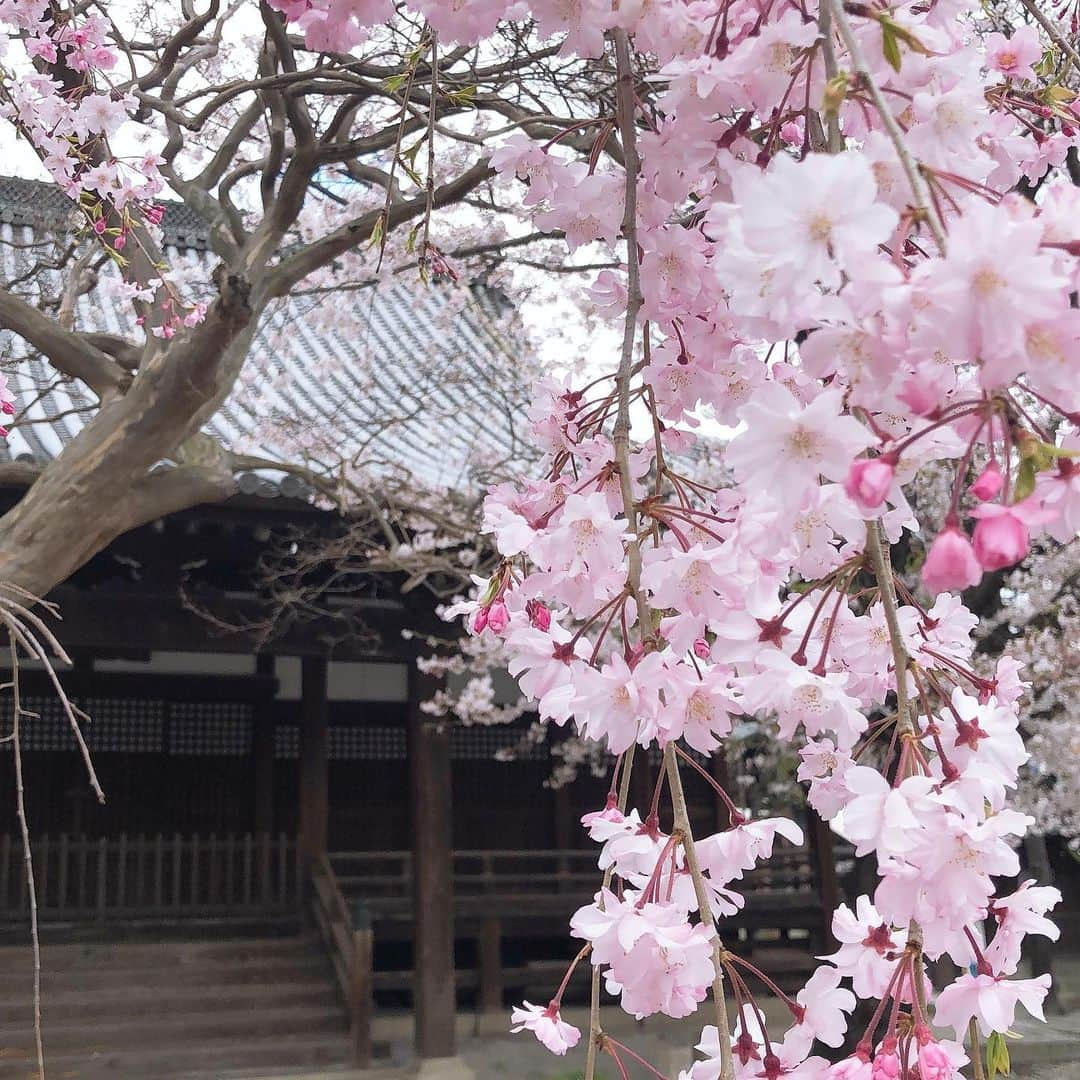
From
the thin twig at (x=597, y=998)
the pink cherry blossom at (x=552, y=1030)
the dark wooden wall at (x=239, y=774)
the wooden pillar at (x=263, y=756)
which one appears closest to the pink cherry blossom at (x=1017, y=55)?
the thin twig at (x=597, y=998)

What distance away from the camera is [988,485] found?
2.13 feet

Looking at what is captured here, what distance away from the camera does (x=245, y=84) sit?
154 inches

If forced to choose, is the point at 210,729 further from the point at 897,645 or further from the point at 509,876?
the point at 897,645

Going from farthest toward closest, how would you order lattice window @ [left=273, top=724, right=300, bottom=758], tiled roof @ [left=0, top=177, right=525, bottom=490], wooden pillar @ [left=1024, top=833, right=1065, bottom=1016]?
1. wooden pillar @ [left=1024, top=833, right=1065, bottom=1016]
2. lattice window @ [left=273, top=724, right=300, bottom=758]
3. tiled roof @ [left=0, top=177, right=525, bottom=490]

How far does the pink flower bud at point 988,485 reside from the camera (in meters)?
0.65

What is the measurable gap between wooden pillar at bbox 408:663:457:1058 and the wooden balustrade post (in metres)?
0.40

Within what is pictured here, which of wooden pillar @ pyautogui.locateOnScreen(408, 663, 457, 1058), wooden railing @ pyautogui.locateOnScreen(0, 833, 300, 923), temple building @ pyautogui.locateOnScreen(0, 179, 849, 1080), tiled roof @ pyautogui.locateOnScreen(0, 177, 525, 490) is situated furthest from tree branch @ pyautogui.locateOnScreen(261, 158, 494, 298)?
wooden railing @ pyautogui.locateOnScreen(0, 833, 300, 923)

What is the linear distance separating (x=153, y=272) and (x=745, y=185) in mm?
3867

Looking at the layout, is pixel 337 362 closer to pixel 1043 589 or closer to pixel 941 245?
pixel 1043 589

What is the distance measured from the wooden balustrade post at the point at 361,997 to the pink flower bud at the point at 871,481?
6.33 metres

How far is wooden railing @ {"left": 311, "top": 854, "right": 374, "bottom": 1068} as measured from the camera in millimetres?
6453

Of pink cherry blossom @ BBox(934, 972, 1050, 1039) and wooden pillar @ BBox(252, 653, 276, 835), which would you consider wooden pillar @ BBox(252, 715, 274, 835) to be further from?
pink cherry blossom @ BBox(934, 972, 1050, 1039)

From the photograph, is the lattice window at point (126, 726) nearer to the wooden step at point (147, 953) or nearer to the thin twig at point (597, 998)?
the wooden step at point (147, 953)

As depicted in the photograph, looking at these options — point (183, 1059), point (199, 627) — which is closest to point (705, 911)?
point (183, 1059)
